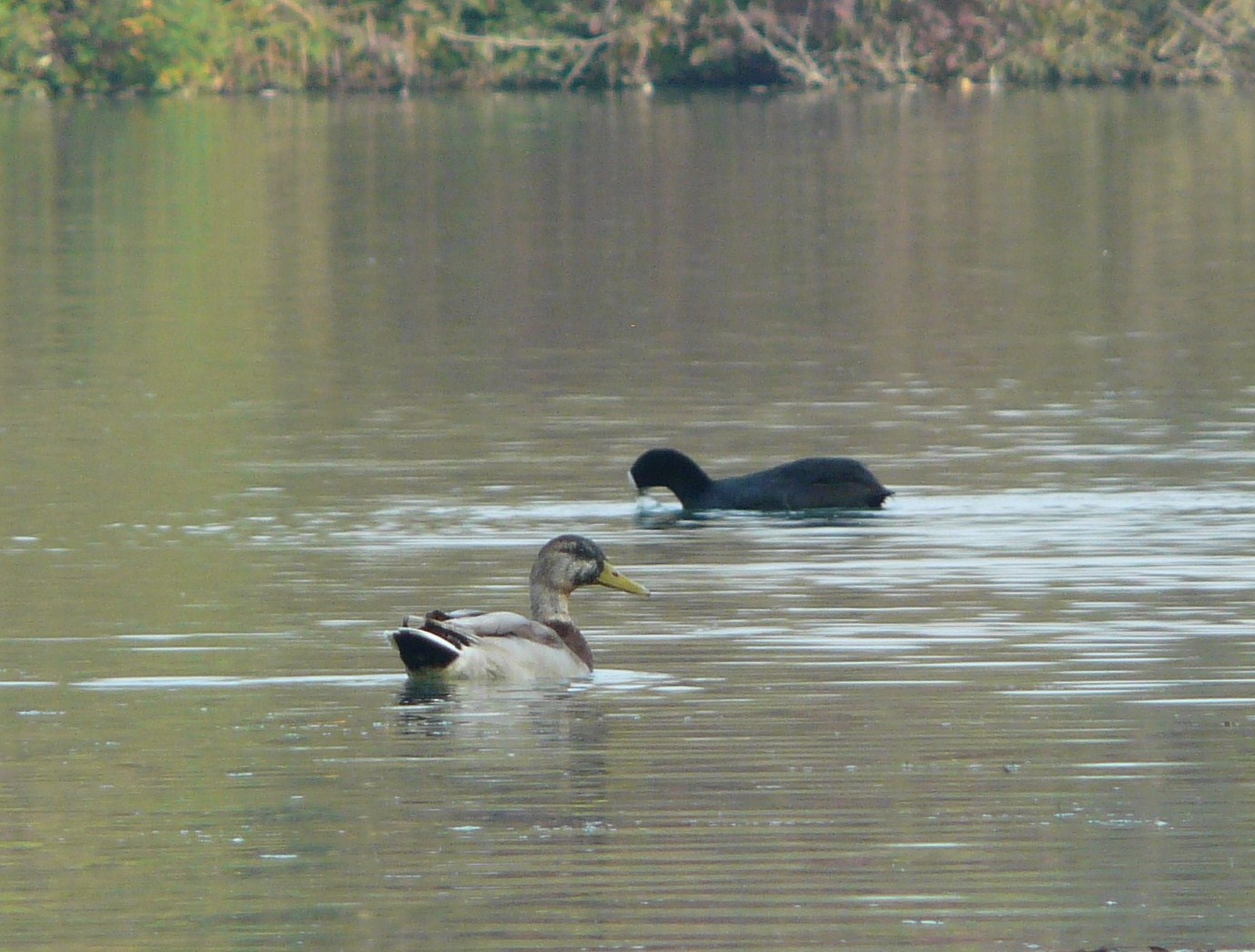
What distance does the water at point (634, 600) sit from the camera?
805cm

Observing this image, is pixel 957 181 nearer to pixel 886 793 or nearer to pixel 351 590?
pixel 351 590

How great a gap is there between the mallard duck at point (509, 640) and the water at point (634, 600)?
0.11m

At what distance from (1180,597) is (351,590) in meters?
3.41

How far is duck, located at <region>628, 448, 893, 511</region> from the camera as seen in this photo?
1555cm

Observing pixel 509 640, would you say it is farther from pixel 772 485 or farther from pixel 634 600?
pixel 772 485

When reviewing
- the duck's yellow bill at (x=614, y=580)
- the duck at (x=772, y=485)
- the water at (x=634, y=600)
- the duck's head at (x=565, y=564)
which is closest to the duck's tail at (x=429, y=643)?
the water at (x=634, y=600)

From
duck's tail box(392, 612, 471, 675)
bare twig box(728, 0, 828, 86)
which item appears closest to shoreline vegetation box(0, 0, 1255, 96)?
bare twig box(728, 0, 828, 86)

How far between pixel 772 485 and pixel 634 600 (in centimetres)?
275

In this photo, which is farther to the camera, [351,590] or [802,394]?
[802,394]

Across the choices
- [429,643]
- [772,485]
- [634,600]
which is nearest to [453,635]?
[429,643]

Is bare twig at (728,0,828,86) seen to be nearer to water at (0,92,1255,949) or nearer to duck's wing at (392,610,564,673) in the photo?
water at (0,92,1255,949)

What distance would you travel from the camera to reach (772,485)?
15883mm

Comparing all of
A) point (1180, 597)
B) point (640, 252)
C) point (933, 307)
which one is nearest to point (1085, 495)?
point (1180, 597)

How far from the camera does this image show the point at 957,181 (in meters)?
44.1
